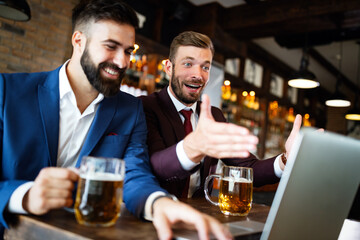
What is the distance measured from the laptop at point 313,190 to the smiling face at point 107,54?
24.9 inches

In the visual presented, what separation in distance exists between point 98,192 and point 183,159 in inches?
16.9

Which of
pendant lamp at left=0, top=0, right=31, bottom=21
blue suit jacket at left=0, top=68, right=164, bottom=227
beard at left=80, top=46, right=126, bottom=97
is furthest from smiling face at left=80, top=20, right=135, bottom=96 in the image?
pendant lamp at left=0, top=0, right=31, bottom=21

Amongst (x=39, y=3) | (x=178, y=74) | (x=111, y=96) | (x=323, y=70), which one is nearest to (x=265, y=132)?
(x=323, y=70)

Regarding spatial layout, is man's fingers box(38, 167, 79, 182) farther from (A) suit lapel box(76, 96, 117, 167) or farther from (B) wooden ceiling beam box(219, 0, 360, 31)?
(B) wooden ceiling beam box(219, 0, 360, 31)

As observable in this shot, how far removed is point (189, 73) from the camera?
1855 millimetres

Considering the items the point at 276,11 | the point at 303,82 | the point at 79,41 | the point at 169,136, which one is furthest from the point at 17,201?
the point at 276,11

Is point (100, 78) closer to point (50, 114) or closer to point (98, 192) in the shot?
point (50, 114)

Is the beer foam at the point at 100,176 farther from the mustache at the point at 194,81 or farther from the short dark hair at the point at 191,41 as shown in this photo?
the short dark hair at the point at 191,41

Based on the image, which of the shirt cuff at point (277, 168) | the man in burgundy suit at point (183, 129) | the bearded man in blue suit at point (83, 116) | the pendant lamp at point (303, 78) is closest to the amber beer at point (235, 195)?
the man in burgundy suit at point (183, 129)

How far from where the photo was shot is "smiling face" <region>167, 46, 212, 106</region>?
182 cm

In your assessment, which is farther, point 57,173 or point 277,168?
point 277,168

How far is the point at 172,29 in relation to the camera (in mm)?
5348

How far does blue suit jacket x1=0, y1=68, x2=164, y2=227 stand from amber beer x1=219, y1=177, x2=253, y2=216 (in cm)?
22

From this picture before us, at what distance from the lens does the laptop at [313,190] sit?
2.40 ft
